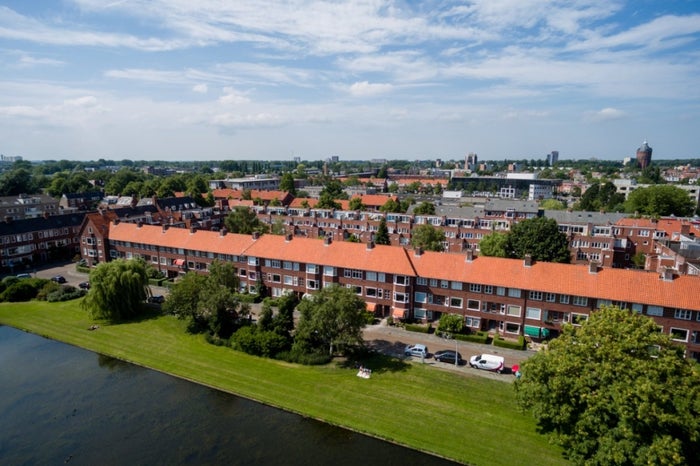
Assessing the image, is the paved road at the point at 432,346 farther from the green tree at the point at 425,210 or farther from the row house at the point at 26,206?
→ the row house at the point at 26,206

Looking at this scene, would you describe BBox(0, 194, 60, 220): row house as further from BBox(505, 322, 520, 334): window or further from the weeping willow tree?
BBox(505, 322, 520, 334): window

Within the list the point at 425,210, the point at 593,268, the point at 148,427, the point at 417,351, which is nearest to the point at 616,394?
the point at 417,351

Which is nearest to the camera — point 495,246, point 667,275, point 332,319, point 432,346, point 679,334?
point 332,319

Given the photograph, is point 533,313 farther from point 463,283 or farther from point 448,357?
point 448,357

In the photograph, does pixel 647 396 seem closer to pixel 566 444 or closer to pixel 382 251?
pixel 566 444

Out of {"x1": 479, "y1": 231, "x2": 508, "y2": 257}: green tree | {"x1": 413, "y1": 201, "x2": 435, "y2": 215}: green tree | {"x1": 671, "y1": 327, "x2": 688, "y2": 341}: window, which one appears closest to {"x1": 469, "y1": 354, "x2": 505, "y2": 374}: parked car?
{"x1": 671, "y1": 327, "x2": 688, "y2": 341}: window

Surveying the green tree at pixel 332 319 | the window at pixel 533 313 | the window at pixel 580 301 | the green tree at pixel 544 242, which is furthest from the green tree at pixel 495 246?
the green tree at pixel 332 319
